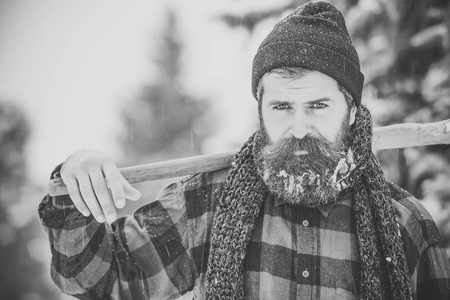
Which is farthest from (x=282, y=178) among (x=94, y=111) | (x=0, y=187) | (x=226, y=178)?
(x=94, y=111)

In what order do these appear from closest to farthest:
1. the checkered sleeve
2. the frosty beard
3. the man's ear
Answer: the checkered sleeve → the frosty beard → the man's ear

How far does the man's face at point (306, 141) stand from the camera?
1.87 metres

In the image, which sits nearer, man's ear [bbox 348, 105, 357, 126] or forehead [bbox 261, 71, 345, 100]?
forehead [bbox 261, 71, 345, 100]

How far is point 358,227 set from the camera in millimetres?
1847

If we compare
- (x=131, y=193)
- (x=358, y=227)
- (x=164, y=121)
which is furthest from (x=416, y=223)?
(x=164, y=121)

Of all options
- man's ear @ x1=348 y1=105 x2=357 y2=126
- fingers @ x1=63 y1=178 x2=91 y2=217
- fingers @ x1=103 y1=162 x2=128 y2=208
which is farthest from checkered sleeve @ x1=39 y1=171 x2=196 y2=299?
man's ear @ x1=348 y1=105 x2=357 y2=126

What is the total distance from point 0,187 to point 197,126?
21.7ft

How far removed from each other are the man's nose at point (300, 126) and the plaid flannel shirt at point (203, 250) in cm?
34

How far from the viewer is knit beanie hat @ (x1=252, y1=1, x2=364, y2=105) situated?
6.24ft

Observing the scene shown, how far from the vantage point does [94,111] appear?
24953 mm

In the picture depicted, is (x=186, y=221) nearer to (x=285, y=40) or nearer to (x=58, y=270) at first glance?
(x=58, y=270)

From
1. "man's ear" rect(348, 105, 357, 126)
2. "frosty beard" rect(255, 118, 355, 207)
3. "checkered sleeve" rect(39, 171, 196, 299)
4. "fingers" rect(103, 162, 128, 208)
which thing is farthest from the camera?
"man's ear" rect(348, 105, 357, 126)

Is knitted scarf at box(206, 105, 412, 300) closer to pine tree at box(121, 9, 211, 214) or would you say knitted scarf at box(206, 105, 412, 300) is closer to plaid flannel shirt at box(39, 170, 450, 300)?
plaid flannel shirt at box(39, 170, 450, 300)

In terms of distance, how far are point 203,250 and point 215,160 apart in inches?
17.8
